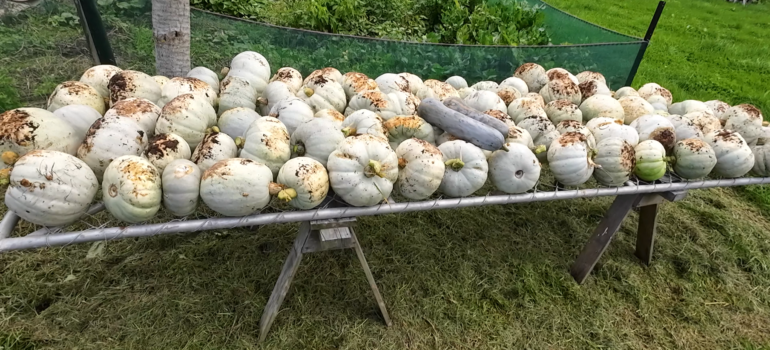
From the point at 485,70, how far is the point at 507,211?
169 cm

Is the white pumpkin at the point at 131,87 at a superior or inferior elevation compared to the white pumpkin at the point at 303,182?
superior

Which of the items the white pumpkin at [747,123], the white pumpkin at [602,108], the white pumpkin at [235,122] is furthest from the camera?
the white pumpkin at [602,108]

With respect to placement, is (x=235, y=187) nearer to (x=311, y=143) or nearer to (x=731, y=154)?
(x=311, y=143)

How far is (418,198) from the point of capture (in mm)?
2395

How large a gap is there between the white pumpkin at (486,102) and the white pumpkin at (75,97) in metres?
2.36

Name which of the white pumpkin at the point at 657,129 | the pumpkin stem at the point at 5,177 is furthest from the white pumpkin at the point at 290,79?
the white pumpkin at the point at 657,129

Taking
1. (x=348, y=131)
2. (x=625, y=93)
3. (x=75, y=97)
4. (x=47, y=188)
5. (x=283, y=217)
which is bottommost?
(x=283, y=217)

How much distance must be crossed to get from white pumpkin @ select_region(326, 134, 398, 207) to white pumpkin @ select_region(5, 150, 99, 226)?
1108 mm

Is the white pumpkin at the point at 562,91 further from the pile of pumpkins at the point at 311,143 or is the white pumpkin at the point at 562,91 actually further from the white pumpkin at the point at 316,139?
the white pumpkin at the point at 316,139

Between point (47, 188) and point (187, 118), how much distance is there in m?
0.73

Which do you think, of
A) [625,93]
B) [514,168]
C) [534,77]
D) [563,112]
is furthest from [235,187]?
[625,93]

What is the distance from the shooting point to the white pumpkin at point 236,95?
2779 mm

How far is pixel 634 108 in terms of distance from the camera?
3.45m

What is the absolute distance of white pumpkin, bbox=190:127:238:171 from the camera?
220cm
